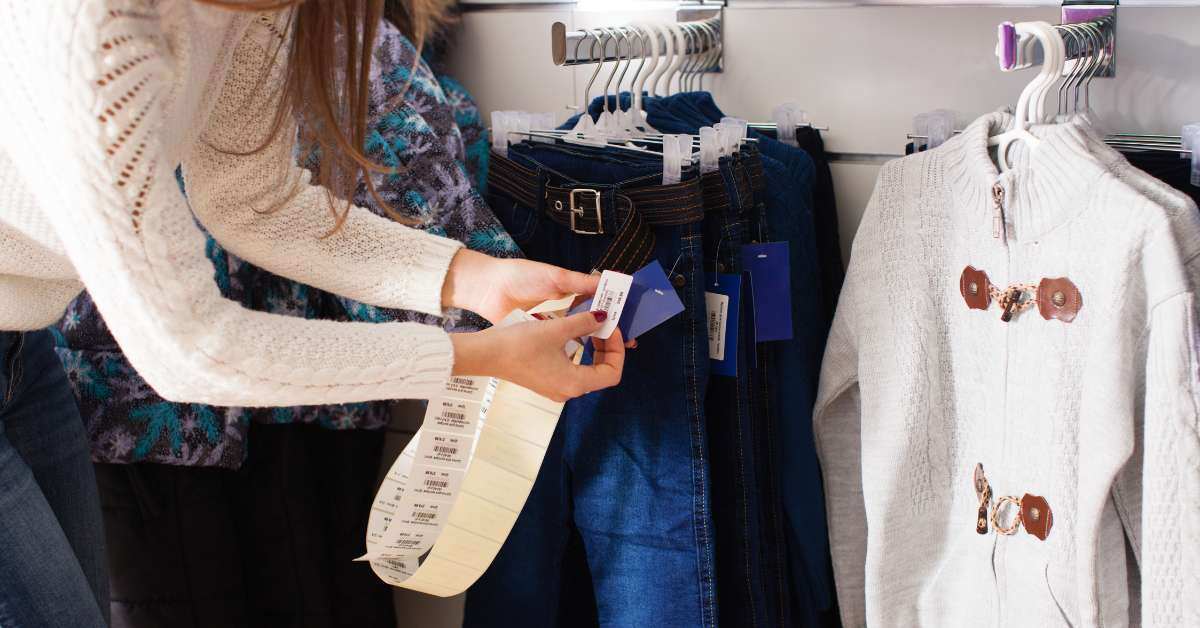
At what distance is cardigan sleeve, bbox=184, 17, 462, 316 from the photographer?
118 cm

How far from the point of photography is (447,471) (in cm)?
133

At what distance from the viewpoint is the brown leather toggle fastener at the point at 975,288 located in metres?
1.32

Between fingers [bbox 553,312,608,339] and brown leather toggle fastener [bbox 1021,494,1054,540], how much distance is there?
0.56m

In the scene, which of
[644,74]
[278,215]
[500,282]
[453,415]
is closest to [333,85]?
[278,215]

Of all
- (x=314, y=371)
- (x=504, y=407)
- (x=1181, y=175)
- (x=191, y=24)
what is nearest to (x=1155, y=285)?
(x=1181, y=175)

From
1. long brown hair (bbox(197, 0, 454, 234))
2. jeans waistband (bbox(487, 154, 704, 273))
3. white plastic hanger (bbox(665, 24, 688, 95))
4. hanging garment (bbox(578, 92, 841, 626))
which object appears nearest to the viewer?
long brown hair (bbox(197, 0, 454, 234))

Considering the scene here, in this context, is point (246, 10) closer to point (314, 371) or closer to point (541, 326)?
point (314, 371)

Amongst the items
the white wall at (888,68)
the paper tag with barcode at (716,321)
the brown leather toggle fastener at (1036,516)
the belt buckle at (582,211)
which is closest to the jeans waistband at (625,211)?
the belt buckle at (582,211)

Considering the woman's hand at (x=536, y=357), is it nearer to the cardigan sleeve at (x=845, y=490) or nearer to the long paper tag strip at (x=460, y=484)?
the long paper tag strip at (x=460, y=484)

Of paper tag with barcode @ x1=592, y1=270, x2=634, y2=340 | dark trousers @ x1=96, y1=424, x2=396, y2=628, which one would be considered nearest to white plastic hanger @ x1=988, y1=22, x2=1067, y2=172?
paper tag with barcode @ x1=592, y1=270, x2=634, y2=340

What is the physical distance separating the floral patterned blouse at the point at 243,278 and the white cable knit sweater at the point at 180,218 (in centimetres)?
26

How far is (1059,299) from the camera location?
1236 mm

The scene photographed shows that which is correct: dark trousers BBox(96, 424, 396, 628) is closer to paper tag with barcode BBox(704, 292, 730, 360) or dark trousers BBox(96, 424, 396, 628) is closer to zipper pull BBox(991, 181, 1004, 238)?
paper tag with barcode BBox(704, 292, 730, 360)

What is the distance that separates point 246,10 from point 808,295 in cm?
95
